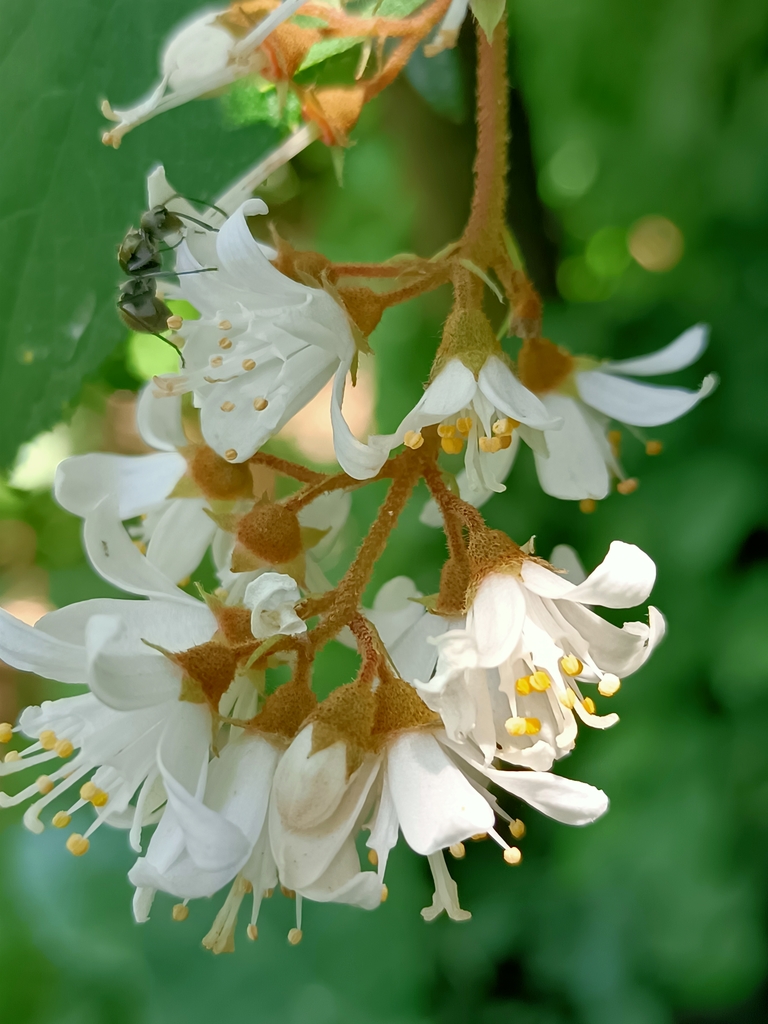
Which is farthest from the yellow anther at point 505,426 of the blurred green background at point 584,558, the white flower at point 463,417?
the blurred green background at point 584,558

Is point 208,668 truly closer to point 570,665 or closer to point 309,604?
point 309,604

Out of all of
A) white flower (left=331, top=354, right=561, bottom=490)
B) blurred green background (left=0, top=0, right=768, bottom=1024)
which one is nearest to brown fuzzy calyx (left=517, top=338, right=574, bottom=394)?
white flower (left=331, top=354, right=561, bottom=490)

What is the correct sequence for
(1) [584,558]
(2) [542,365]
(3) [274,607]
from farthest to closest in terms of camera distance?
(1) [584,558]
(2) [542,365]
(3) [274,607]

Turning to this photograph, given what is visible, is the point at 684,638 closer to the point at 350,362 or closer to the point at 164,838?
the point at 350,362

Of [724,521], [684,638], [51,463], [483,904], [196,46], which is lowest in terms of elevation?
[483,904]

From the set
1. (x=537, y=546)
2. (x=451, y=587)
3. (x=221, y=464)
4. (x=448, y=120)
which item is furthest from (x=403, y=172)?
(x=451, y=587)

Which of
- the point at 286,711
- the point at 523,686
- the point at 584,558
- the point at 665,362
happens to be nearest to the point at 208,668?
the point at 286,711

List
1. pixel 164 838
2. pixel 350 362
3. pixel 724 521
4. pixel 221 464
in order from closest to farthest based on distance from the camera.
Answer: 1. pixel 164 838
2. pixel 350 362
3. pixel 221 464
4. pixel 724 521
